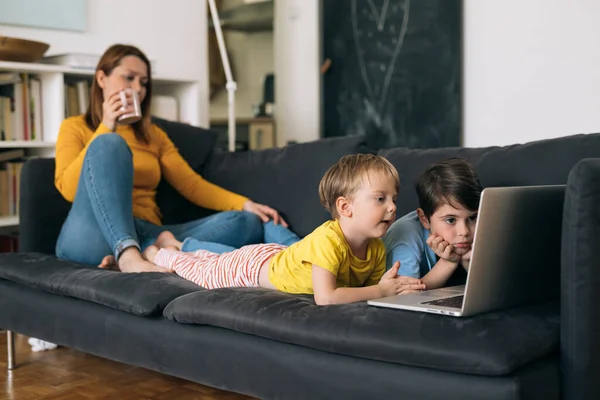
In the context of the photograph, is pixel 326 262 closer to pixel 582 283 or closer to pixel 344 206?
pixel 344 206

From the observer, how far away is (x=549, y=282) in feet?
6.31

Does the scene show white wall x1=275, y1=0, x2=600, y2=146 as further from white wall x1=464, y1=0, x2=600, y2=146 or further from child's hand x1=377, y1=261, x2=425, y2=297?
child's hand x1=377, y1=261, x2=425, y2=297

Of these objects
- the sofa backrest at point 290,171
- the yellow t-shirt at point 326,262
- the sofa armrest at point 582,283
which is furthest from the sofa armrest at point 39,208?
the sofa armrest at point 582,283

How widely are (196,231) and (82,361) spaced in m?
0.60

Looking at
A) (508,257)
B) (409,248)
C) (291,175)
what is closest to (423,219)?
(409,248)

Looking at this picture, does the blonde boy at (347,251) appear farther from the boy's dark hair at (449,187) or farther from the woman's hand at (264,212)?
the woman's hand at (264,212)

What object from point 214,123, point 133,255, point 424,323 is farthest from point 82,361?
point 214,123

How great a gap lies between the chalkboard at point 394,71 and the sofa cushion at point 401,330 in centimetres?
244

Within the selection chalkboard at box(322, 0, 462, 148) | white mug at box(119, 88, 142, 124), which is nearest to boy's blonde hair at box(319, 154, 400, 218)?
white mug at box(119, 88, 142, 124)

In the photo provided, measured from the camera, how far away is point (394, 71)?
446cm

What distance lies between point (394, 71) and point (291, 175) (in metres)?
1.78

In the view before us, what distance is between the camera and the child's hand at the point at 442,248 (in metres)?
2.06

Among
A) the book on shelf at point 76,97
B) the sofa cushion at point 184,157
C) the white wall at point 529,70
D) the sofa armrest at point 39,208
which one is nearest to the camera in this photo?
the sofa armrest at point 39,208

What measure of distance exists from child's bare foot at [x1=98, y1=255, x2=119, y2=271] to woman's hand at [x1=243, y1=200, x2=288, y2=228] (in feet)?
1.69
